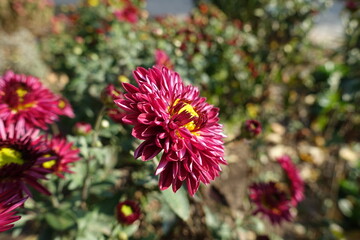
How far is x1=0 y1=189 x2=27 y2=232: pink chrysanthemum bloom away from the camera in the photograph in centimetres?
56

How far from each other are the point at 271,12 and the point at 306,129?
1396mm

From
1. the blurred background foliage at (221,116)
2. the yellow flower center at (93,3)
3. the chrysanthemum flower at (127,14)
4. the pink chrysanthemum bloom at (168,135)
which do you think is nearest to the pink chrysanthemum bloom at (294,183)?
the blurred background foliage at (221,116)

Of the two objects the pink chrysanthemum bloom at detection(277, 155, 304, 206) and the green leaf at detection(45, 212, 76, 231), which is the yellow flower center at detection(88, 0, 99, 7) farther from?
the pink chrysanthemum bloom at detection(277, 155, 304, 206)

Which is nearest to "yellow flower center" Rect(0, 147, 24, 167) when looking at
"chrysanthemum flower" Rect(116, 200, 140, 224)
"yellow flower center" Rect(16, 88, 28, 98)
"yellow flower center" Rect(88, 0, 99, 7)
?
"yellow flower center" Rect(16, 88, 28, 98)

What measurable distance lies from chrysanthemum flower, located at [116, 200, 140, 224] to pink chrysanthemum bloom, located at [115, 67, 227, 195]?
1.05 feet

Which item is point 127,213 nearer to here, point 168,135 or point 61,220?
point 61,220

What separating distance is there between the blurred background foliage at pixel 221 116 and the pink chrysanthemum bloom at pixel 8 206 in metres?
0.29

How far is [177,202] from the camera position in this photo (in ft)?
2.66

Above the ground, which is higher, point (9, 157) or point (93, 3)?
point (93, 3)

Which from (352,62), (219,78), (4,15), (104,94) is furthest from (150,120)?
(4,15)

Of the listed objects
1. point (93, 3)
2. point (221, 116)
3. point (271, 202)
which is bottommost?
point (271, 202)

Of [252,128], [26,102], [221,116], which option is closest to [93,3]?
[221,116]

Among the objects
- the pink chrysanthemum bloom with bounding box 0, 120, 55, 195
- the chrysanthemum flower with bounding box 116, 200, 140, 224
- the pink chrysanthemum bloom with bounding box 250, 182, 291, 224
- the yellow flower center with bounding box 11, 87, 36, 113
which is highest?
the yellow flower center with bounding box 11, 87, 36, 113

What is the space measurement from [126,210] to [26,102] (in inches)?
20.1
